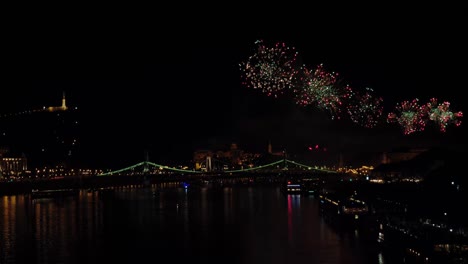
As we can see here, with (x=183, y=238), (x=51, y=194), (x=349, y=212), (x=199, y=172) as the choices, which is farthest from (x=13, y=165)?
(x=349, y=212)

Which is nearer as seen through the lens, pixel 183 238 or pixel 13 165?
pixel 183 238

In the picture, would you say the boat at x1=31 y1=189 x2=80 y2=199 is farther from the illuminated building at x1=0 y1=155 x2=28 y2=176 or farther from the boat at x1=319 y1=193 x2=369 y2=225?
the boat at x1=319 y1=193 x2=369 y2=225

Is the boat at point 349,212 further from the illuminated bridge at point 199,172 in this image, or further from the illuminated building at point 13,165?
the illuminated bridge at point 199,172

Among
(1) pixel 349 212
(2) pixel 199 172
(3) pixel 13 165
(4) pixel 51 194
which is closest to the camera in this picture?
(1) pixel 349 212

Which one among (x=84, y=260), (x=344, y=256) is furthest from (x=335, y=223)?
(x=84, y=260)

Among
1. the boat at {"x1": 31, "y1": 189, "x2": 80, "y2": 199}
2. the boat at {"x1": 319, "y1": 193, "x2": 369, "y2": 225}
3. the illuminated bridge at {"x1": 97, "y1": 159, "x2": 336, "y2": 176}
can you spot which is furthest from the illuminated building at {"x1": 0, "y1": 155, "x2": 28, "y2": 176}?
the boat at {"x1": 319, "y1": 193, "x2": 369, "y2": 225}

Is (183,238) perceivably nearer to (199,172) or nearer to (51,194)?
(51,194)

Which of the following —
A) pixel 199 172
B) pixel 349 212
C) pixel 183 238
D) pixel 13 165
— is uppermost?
pixel 13 165

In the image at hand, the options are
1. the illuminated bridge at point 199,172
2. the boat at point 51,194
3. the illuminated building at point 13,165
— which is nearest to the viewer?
the boat at point 51,194

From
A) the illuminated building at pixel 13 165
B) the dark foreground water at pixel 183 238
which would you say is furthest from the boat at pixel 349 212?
the illuminated building at pixel 13 165
